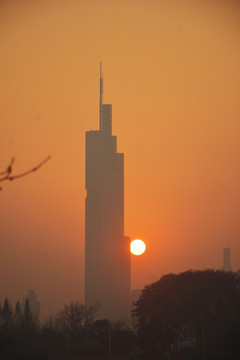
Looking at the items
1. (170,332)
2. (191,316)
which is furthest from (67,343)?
(191,316)

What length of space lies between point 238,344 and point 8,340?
19.4 m

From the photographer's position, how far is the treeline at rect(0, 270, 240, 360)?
61250 millimetres

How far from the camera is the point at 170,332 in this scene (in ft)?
229

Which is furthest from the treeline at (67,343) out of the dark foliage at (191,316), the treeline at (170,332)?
the dark foliage at (191,316)

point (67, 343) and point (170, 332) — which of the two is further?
point (67, 343)

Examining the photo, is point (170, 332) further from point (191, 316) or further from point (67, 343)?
point (67, 343)

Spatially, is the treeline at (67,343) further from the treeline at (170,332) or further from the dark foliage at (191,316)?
the dark foliage at (191,316)

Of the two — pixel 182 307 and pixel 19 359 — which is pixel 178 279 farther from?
pixel 19 359

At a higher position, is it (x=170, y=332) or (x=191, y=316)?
(x=191, y=316)

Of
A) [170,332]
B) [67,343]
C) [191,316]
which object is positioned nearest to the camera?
[170,332]

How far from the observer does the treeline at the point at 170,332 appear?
2411 inches

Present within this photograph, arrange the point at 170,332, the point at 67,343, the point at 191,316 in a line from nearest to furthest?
1. the point at 170,332
2. the point at 191,316
3. the point at 67,343

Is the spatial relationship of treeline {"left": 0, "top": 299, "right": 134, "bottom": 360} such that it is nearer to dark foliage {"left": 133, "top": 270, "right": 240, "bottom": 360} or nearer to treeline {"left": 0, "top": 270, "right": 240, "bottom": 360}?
treeline {"left": 0, "top": 270, "right": 240, "bottom": 360}

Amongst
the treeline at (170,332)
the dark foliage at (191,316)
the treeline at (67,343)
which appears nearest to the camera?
the treeline at (67,343)
